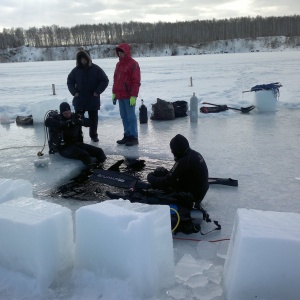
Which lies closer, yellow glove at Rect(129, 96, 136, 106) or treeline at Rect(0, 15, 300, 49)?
yellow glove at Rect(129, 96, 136, 106)

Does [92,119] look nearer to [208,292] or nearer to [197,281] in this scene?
[197,281]

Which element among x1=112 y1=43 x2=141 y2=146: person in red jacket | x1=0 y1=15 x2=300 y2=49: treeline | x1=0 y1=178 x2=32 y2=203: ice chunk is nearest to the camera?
x1=0 y1=178 x2=32 y2=203: ice chunk

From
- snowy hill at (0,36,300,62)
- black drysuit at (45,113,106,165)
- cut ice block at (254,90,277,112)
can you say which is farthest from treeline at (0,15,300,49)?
black drysuit at (45,113,106,165)

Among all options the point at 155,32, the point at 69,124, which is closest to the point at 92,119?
the point at 69,124

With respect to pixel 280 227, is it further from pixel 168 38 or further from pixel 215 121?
pixel 168 38

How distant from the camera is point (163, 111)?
28.9 feet

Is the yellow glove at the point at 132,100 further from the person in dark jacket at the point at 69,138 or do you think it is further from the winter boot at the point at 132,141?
the person in dark jacket at the point at 69,138

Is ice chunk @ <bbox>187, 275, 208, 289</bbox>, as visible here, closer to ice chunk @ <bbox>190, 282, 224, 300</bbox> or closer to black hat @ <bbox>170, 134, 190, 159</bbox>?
ice chunk @ <bbox>190, 282, 224, 300</bbox>

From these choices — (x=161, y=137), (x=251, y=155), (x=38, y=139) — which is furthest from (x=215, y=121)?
(x=38, y=139)

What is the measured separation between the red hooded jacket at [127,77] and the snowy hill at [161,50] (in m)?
57.0

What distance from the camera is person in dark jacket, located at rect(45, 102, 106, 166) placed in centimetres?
555

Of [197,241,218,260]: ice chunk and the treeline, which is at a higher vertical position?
the treeline

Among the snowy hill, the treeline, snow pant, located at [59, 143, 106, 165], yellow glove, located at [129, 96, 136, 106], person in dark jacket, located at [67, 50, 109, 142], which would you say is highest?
the treeline

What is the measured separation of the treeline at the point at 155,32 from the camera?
86250 millimetres
